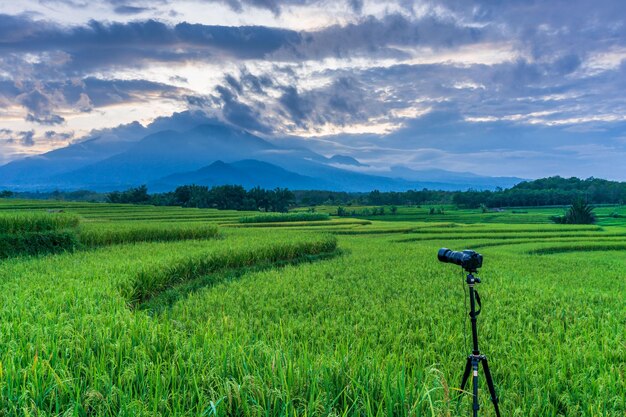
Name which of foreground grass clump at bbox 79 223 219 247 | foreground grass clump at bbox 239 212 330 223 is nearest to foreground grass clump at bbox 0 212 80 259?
foreground grass clump at bbox 79 223 219 247

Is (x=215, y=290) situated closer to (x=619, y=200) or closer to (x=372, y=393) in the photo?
(x=372, y=393)

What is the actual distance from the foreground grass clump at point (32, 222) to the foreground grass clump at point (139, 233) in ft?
2.57

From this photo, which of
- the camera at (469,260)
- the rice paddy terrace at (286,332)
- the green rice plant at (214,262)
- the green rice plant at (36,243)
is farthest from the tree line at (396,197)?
the camera at (469,260)

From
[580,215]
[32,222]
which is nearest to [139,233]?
[32,222]

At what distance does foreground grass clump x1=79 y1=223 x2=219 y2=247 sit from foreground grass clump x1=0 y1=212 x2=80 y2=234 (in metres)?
0.78

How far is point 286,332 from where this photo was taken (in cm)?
619

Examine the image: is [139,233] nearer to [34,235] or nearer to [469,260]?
[34,235]

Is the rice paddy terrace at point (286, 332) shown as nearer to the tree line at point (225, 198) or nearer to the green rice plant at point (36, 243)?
the green rice plant at point (36, 243)

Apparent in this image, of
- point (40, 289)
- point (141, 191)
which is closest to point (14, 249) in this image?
point (40, 289)

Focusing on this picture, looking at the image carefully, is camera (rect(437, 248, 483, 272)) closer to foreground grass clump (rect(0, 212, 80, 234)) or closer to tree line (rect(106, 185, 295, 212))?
foreground grass clump (rect(0, 212, 80, 234))

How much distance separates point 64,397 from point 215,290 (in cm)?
648

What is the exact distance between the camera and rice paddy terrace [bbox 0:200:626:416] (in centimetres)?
311

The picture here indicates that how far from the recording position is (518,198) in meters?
100

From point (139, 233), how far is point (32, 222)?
429 cm
